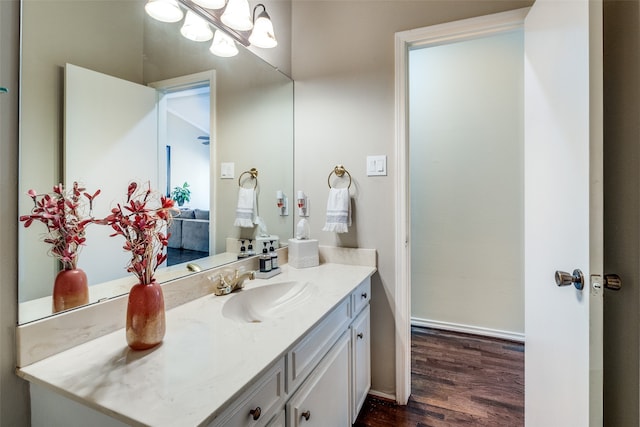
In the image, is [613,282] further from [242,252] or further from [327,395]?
[242,252]

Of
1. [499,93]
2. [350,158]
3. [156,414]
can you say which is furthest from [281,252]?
[499,93]

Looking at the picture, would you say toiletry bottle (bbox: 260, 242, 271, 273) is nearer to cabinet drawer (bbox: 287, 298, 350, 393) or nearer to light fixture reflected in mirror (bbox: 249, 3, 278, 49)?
cabinet drawer (bbox: 287, 298, 350, 393)

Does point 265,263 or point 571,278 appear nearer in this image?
point 571,278

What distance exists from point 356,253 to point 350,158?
547 millimetres

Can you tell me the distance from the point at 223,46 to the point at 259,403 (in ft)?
4.72

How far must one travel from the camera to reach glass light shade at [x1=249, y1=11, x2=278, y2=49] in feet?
4.92

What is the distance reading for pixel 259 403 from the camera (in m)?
0.74

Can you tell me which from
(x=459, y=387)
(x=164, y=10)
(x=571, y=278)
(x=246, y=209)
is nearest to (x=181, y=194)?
(x=246, y=209)

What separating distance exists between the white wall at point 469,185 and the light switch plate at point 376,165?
1.08 meters

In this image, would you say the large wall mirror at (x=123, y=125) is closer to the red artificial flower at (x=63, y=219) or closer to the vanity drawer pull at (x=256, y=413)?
the red artificial flower at (x=63, y=219)

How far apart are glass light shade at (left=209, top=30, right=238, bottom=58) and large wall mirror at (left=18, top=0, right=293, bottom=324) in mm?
29

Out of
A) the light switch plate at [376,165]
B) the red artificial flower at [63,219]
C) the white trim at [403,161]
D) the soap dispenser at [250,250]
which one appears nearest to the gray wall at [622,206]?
the white trim at [403,161]

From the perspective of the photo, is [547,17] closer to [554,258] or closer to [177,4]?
[554,258]

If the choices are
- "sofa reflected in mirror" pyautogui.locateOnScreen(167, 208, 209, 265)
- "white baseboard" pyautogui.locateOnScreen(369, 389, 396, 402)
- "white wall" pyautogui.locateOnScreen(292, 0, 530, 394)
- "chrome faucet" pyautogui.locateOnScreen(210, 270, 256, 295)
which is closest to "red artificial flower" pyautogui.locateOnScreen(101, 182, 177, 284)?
"sofa reflected in mirror" pyautogui.locateOnScreen(167, 208, 209, 265)
